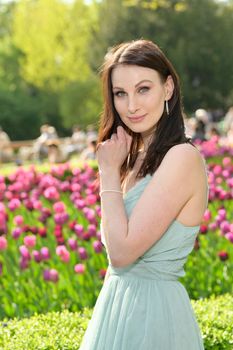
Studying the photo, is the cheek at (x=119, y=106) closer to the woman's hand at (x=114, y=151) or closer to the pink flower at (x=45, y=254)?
the woman's hand at (x=114, y=151)

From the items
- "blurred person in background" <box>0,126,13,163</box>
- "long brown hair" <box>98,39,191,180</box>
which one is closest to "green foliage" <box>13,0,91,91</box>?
"blurred person in background" <box>0,126,13,163</box>

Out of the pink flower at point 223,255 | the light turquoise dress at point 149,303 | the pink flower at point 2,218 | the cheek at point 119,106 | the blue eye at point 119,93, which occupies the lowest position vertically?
the pink flower at point 2,218

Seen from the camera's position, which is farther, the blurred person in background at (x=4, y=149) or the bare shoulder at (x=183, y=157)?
the blurred person in background at (x=4, y=149)

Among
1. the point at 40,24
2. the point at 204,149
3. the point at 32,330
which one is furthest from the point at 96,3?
the point at 32,330

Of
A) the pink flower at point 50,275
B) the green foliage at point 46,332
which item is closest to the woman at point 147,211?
the green foliage at point 46,332

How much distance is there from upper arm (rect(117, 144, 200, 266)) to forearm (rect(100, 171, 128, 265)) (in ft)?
0.06

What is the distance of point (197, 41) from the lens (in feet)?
166

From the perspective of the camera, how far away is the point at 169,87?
3.02m

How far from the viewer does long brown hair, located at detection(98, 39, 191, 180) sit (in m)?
2.90

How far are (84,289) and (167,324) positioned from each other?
386 centimetres

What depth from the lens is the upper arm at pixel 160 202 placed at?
8.98 feet

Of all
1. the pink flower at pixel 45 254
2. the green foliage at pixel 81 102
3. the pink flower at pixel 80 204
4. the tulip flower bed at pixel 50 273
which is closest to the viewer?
the tulip flower bed at pixel 50 273

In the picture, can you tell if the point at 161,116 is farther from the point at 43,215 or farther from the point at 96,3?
the point at 96,3

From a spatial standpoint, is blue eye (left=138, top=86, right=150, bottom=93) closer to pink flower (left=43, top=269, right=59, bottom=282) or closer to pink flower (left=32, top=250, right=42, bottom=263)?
pink flower (left=43, top=269, right=59, bottom=282)
